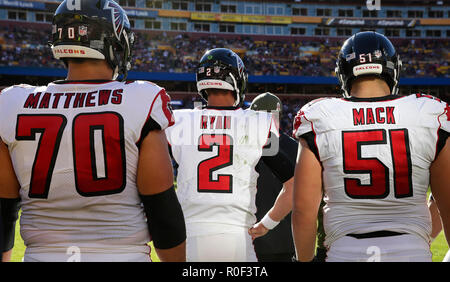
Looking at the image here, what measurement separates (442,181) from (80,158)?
1654 mm

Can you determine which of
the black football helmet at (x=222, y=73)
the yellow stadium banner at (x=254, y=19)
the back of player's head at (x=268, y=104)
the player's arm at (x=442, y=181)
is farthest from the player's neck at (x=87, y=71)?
the yellow stadium banner at (x=254, y=19)

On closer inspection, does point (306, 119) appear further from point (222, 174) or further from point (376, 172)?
point (222, 174)

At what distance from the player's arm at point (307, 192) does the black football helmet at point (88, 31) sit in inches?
40.0

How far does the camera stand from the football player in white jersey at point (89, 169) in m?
1.76

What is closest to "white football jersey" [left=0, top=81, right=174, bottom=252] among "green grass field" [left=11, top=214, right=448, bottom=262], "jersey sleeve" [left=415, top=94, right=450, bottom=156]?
"jersey sleeve" [left=415, top=94, right=450, bottom=156]

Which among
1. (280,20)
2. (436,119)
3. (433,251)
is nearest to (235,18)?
(280,20)

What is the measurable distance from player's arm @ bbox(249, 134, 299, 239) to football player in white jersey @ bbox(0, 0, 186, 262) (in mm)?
1166

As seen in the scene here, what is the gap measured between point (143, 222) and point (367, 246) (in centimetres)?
103

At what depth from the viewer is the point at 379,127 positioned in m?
2.13

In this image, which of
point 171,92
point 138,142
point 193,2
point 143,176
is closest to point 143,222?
point 143,176

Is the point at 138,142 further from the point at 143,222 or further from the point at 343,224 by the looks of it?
the point at 343,224

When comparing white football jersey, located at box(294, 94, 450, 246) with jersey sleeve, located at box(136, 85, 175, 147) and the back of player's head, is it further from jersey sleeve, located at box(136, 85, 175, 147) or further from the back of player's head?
the back of player's head

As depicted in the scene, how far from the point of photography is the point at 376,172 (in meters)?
2.12

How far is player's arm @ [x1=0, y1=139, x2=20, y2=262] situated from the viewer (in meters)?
1.85
